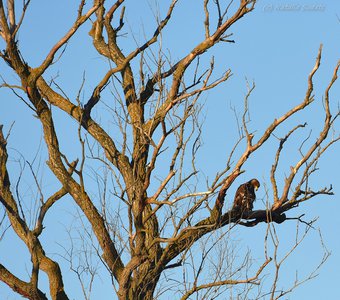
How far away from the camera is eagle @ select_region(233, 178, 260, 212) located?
31.1ft

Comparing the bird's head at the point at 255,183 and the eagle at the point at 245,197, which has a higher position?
the bird's head at the point at 255,183

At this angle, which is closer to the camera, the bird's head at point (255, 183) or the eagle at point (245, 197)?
the eagle at point (245, 197)

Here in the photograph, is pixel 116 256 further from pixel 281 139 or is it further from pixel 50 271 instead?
pixel 281 139

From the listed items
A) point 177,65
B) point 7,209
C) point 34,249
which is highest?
point 177,65

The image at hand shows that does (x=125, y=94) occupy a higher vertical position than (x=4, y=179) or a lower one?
higher

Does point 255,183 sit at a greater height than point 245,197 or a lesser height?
greater

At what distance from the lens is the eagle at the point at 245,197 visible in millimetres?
9464

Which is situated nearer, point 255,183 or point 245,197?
point 245,197

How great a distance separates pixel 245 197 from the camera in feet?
32.3

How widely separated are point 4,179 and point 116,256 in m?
1.30

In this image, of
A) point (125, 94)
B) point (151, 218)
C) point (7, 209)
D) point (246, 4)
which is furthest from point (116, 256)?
point (246, 4)

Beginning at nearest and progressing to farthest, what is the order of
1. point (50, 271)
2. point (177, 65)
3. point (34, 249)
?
point (34, 249), point (50, 271), point (177, 65)

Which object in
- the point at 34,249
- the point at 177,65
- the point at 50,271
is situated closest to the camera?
the point at 34,249

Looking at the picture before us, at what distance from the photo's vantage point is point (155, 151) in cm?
838
